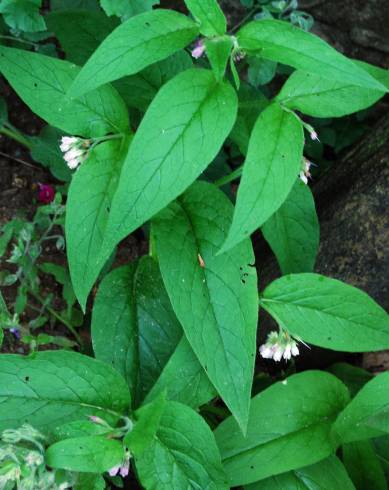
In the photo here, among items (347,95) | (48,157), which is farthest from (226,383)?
(48,157)

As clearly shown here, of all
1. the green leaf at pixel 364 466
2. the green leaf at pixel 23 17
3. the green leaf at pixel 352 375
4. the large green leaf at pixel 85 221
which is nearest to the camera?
the large green leaf at pixel 85 221

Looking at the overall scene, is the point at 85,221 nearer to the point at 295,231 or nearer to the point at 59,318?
the point at 295,231

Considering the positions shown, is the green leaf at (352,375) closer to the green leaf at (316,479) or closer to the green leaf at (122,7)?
the green leaf at (316,479)

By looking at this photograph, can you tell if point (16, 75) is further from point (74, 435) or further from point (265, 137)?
point (74, 435)

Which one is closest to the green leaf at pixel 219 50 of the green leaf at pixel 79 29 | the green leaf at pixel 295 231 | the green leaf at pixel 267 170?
the green leaf at pixel 267 170

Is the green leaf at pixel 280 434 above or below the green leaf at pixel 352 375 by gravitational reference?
above

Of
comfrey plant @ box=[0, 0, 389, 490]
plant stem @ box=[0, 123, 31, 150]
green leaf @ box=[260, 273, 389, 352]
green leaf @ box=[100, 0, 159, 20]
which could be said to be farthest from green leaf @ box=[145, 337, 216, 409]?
plant stem @ box=[0, 123, 31, 150]
